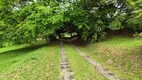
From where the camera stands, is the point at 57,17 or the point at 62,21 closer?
the point at 57,17

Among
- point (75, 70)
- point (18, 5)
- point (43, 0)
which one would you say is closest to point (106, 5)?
point (43, 0)

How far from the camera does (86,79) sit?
7.98m

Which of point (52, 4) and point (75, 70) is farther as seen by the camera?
point (52, 4)

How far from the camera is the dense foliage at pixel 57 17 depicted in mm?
19422

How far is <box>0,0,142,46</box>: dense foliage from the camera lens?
19422 mm

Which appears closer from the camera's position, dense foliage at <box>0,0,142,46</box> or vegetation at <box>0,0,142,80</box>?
vegetation at <box>0,0,142,80</box>

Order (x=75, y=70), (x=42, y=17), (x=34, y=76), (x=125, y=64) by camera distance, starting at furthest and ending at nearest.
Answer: (x=42, y=17), (x=125, y=64), (x=75, y=70), (x=34, y=76)

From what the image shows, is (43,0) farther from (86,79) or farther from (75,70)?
(86,79)

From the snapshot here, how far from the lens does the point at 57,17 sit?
753 inches

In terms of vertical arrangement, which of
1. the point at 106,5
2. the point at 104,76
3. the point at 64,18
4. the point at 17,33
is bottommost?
the point at 104,76

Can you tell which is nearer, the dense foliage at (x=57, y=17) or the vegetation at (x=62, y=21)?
the vegetation at (x=62, y=21)

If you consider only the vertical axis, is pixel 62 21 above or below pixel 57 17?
below

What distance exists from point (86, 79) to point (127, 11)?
1535 cm

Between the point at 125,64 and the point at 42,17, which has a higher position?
the point at 42,17
